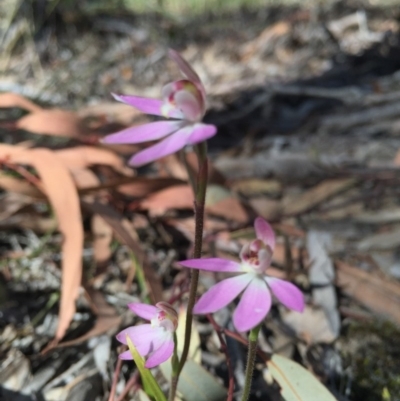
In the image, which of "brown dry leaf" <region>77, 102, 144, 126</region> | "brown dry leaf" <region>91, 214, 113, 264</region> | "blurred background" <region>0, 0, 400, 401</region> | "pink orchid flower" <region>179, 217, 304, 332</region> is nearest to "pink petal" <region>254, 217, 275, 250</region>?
"pink orchid flower" <region>179, 217, 304, 332</region>

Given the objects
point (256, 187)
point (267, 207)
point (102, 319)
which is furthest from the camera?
point (256, 187)

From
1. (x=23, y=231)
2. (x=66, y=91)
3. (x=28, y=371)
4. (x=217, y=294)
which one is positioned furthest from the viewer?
(x=66, y=91)

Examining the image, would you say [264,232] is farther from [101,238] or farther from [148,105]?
[101,238]

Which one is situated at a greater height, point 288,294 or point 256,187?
point 288,294

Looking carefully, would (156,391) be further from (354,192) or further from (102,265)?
(354,192)

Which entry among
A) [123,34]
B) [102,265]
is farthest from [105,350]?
[123,34]

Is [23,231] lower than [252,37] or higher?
higher

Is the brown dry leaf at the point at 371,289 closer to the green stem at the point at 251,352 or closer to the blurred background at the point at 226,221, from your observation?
the blurred background at the point at 226,221

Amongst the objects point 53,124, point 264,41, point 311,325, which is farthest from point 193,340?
point 264,41
